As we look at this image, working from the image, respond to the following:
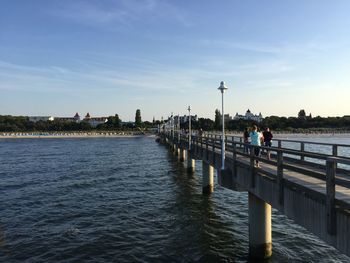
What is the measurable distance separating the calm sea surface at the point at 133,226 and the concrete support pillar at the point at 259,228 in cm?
60

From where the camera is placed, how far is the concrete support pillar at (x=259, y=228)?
13844mm

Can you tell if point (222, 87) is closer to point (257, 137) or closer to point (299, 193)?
point (257, 137)

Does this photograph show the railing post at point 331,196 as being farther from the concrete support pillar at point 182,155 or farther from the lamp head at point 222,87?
the concrete support pillar at point 182,155

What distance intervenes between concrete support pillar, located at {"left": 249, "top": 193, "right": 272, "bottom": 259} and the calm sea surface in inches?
23.6

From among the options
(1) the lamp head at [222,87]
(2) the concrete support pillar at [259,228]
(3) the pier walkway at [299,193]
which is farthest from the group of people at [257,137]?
(1) the lamp head at [222,87]

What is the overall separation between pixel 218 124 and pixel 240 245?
181m

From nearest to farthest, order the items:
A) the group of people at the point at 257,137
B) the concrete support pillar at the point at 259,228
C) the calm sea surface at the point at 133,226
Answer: the concrete support pillar at the point at 259,228 → the calm sea surface at the point at 133,226 → the group of people at the point at 257,137

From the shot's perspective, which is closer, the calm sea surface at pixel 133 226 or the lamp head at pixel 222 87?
the calm sea surface at pixel 133 226

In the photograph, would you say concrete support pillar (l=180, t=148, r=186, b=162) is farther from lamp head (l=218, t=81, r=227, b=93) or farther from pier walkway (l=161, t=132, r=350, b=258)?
pier walkway (l=161, t=132, r=350, b=258)

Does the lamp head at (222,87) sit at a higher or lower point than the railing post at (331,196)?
higher

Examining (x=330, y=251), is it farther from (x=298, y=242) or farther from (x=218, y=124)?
(x=218, y=124)

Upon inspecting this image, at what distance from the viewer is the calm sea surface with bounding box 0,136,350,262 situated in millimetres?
15539

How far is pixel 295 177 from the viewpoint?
1092 cm

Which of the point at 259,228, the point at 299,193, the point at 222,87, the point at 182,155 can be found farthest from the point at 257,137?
the point at 182,155
